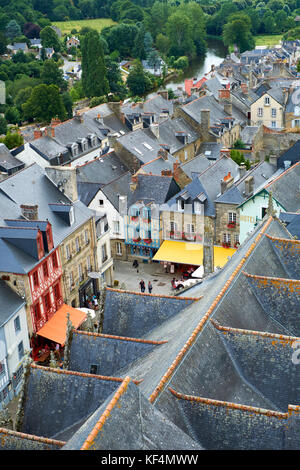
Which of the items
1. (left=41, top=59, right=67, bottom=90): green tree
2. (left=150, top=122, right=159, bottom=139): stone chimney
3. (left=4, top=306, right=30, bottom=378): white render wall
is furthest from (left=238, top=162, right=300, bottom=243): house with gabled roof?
(left=41, top=59, right=67, bottom=90): green tree

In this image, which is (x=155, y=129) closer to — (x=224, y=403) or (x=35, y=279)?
(x=35, y=279)

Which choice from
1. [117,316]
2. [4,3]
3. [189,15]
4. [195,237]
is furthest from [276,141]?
[4,3]

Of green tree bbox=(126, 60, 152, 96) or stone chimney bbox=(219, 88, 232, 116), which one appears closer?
stone chimney bbox=(219, 88, 232, 116)

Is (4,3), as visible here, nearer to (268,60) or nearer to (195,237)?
(268,60)

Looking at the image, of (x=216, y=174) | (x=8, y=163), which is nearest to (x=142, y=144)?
(x=216, y=174)

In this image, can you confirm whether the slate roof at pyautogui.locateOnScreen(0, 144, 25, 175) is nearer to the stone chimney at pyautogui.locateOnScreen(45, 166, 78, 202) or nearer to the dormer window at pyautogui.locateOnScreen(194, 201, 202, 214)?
the stone chimney at pyautogui.locateOnScreen(45, 166, 78, 202)

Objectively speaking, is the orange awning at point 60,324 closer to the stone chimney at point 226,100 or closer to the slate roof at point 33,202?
the slate roof at point 33,202

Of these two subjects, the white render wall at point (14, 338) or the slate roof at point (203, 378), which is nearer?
the slate roof at point (203, 378)

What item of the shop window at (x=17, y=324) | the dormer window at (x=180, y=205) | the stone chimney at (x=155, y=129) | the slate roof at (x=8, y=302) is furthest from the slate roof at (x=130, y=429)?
the stone chimney at (x=155, y=129)
